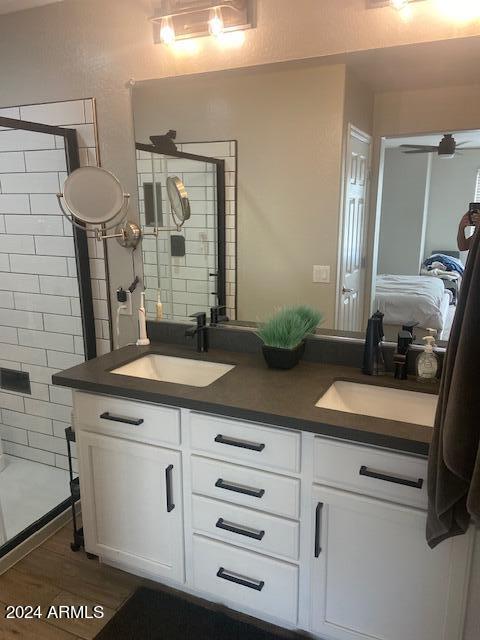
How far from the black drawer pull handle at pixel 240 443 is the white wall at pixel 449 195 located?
3.27ft

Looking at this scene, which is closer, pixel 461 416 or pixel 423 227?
pixel 461 416

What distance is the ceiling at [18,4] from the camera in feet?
7.27

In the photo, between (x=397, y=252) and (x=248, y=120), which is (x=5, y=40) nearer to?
(x=248, y=120)

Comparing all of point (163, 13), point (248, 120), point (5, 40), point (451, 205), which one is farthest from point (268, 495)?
point (5, 40)

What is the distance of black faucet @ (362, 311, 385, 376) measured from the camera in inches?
71.7

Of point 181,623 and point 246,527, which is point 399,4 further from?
point 181,623

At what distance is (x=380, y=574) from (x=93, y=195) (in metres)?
1.88

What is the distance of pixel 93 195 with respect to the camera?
2.20 meters

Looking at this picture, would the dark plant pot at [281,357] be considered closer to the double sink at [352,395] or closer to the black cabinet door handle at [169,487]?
the double sink at [352,395]

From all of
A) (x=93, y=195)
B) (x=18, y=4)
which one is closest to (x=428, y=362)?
(x=93, y=195)

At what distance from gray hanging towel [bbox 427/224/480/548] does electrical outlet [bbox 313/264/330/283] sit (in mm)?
793

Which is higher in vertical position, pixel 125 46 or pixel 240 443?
pixel 125 46

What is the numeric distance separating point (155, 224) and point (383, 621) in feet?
5.97

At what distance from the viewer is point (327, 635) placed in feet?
5.32
